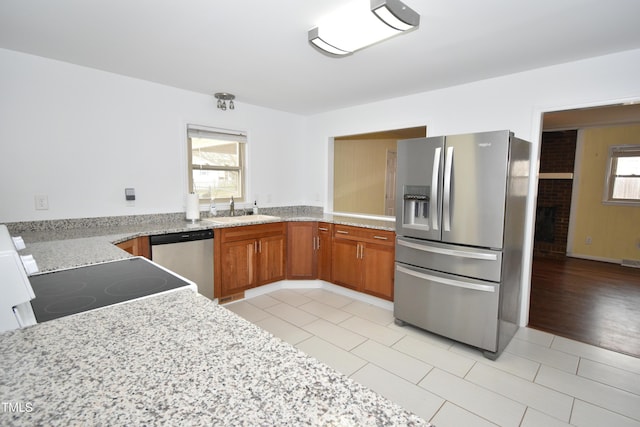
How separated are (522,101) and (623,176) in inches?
153

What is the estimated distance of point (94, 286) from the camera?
Result: 4.14 feet

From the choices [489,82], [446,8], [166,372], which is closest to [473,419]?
[166,372]

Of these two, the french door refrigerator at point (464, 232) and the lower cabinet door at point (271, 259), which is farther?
the lower cabinet door at point (271, 259)

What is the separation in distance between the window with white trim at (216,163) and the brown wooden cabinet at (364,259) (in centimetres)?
145

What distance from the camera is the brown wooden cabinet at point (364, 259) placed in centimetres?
315

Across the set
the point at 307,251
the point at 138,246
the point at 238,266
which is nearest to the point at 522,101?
the point at 307,251

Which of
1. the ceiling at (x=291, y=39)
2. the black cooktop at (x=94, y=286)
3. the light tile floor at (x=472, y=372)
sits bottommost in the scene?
the light tile floor at (x=472, y=372)

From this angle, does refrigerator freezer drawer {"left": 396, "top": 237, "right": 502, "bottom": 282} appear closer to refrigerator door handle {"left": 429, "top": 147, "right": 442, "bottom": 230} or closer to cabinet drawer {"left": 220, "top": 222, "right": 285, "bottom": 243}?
refrigerator door handle {"left": 429, "top": 147, "right": 442, "bottom": 230}

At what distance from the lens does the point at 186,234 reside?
2889mm

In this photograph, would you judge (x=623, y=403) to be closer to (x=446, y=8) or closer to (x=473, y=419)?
(x=473, y=419)

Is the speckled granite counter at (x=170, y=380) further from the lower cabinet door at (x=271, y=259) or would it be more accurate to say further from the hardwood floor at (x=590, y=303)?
the hardwood floor at (x=590, y=303)

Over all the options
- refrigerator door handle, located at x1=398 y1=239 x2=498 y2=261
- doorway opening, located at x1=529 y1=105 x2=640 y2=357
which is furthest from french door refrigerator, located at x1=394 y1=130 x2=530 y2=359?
doorway opening, located at x1=529 y1=105 x2=640 y2=357

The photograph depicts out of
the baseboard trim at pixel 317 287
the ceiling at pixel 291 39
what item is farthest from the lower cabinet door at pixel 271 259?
the ceiling at pixel 291 39

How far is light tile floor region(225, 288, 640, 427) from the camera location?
1.79 m
